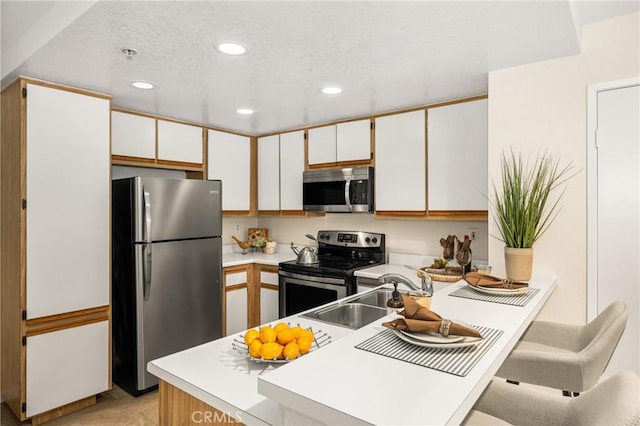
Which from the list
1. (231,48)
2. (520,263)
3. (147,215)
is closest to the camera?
(231,48)

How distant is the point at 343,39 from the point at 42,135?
1.96m

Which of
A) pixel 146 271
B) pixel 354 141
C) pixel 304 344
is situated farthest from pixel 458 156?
pixel 146 271

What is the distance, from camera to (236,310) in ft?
12.2

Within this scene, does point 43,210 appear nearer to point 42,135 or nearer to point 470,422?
point 42,135

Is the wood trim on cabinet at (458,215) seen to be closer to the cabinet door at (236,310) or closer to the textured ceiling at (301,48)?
the textured ceiling at (301,48)

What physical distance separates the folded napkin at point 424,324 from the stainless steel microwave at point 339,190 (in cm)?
217

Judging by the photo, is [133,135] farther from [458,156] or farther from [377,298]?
[458,156]

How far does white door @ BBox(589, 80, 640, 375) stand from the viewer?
196 cm

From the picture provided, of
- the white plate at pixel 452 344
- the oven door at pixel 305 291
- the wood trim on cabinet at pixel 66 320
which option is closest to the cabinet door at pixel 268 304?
the oven door at pixel 305 291

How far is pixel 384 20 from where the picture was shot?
169 cm

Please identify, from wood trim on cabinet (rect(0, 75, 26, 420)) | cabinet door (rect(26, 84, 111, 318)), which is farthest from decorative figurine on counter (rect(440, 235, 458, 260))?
wood trim on cabinet (rect(0, 75, 26, 420))

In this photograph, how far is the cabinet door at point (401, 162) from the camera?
3.15m

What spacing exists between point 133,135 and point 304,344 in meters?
2.66

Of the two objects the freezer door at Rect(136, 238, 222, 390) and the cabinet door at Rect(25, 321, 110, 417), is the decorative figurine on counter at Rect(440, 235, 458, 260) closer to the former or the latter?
the freezer door at Rect(136, 238, 222, 390)
